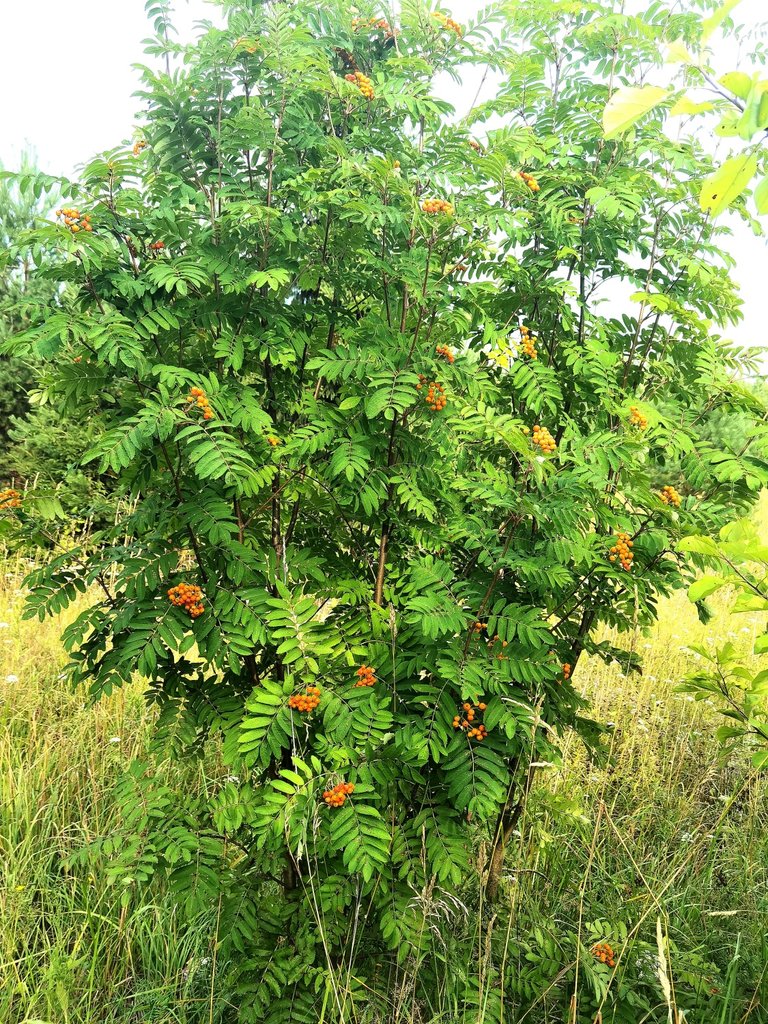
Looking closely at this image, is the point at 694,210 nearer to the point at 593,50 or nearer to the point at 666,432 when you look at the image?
the point at 593,50

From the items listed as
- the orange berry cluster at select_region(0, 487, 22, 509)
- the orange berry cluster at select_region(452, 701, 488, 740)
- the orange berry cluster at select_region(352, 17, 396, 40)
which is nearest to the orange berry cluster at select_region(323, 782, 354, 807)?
the orange berry cluster at select_region(452, 701, 488, 740)

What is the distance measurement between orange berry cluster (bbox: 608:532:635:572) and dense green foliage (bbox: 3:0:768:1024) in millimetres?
14

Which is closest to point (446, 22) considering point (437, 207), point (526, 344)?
point (437, 207)

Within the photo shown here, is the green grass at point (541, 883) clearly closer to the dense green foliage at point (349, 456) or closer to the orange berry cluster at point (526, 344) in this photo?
the dense green foliage at point (349, 456)

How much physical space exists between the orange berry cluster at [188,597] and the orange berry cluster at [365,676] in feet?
1.53

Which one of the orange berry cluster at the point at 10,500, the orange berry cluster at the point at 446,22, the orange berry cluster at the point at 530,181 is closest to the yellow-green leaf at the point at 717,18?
the orange berry cluster at the point at 530,181

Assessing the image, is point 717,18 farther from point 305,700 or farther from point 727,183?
point 305,700

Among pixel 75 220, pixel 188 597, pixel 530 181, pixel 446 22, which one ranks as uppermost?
pixel 446 22

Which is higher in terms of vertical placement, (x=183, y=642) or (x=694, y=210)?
(x=694, y=210)

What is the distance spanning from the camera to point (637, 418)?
2314 millimetres

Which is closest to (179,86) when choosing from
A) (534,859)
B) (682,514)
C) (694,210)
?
(694,210)

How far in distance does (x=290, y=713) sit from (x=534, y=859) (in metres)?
1.64

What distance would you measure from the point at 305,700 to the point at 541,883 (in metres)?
1.69

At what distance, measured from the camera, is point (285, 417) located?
254cm
